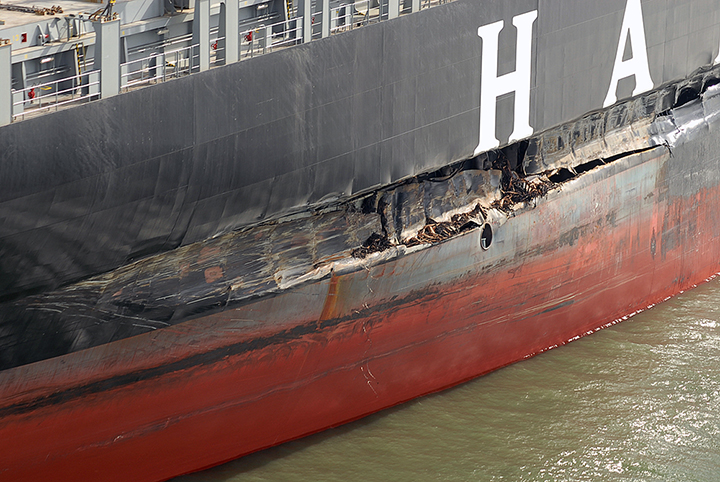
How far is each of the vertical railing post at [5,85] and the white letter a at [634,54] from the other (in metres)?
6.83

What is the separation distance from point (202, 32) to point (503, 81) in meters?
3.51

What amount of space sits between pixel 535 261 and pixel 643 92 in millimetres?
2730

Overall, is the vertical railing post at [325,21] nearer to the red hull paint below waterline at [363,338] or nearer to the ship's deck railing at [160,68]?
the ship's deck railing at [160,68]

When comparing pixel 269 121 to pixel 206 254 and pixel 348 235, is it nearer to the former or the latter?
pixel 206 254

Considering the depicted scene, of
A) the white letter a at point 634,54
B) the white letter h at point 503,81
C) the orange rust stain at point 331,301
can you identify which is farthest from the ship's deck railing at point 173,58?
the white letter a at point 634,54

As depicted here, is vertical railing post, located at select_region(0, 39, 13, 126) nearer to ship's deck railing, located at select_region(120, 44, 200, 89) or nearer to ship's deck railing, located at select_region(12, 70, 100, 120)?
ship's deck railing, located at select_region(12, 70, 100, 120)

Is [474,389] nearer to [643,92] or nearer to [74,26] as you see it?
[643,92]

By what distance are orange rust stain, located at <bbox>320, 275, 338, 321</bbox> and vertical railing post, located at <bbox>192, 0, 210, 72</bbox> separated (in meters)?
2.39

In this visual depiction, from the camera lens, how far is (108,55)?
6.43 metres

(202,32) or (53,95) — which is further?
(202,32)

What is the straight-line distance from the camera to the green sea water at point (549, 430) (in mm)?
7844

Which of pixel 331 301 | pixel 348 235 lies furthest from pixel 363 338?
pixel 348 235

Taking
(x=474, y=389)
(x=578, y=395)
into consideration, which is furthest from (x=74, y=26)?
(x=578, y=395)

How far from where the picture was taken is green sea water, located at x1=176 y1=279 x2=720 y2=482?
7.84 meters
